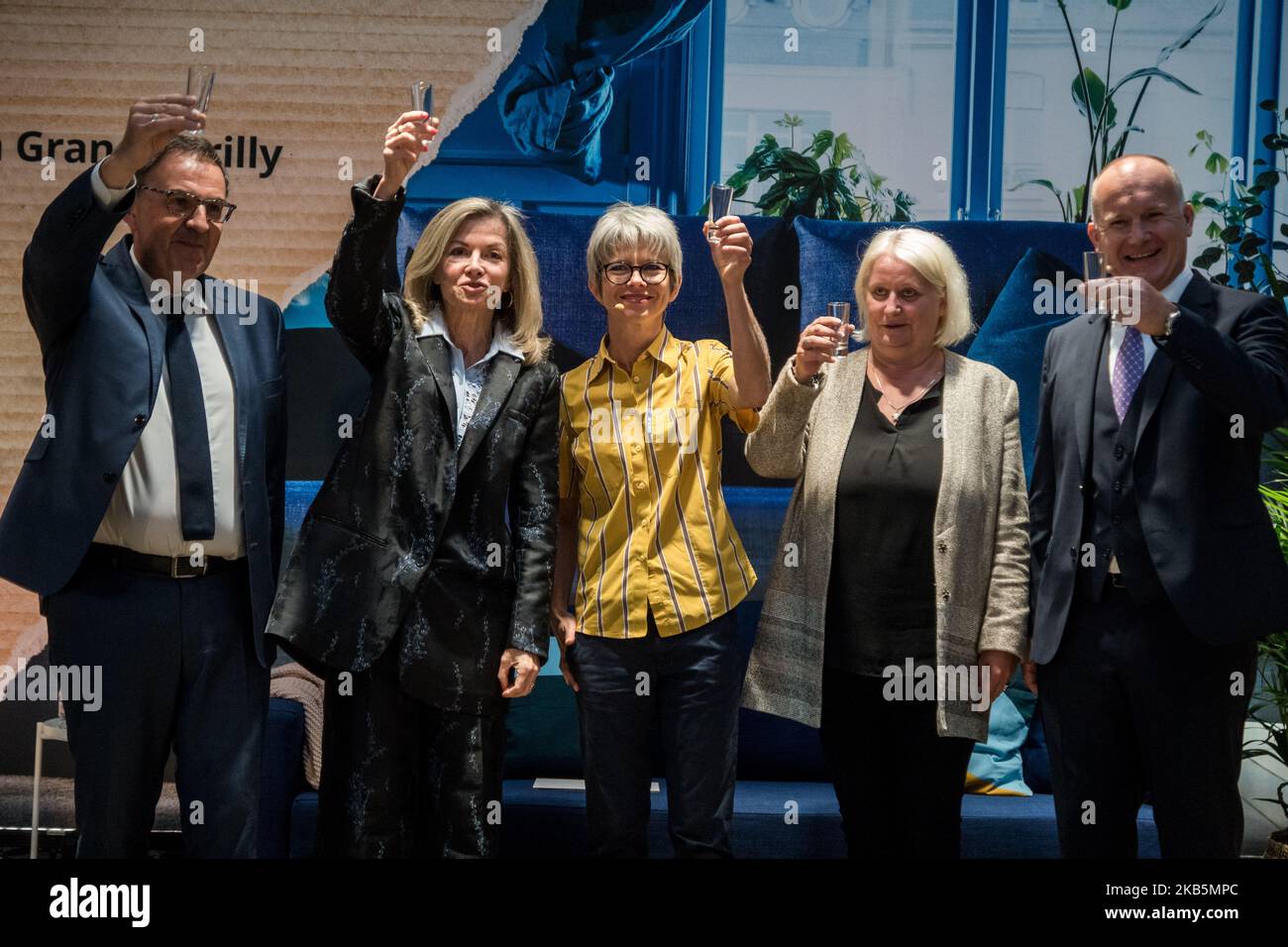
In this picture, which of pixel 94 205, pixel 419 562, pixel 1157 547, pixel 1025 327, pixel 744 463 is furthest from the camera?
pixel 744 463

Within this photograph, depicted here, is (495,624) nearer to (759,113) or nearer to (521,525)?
(521,525)

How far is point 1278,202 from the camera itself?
160 inches

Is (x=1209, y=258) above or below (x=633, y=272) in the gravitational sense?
above

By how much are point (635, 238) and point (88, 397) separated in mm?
1149

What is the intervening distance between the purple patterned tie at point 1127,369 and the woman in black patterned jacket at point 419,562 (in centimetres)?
118

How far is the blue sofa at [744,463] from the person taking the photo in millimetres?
3064

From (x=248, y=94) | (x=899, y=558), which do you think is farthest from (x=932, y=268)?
(x=248, y=94)

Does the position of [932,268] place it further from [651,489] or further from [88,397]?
[88,397]

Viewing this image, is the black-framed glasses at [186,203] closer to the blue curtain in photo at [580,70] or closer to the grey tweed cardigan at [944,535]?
the grey tweed cardigan at [944,535]

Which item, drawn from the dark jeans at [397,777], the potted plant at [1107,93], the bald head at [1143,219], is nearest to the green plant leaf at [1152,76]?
the potted plant at [1107,93]

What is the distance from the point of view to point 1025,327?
146 inches
